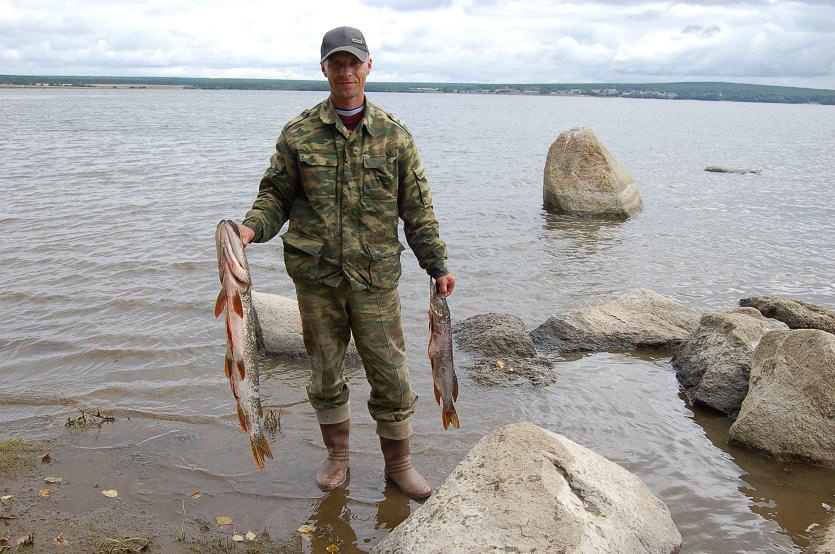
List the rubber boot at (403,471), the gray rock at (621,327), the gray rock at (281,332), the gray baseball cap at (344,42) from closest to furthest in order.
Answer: the gray baseball cap at (344,42), the rubber boot at (403,471), the gray rock at (281,332), the gray rock at (621,327)

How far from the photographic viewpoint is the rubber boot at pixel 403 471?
5.20 m

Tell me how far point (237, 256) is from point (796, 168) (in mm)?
34012

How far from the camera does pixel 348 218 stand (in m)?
4.57

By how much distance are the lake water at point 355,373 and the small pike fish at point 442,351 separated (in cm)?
77

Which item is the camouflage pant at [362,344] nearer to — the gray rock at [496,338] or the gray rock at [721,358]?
the gray rock at [496,338]

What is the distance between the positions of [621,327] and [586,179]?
9670 mm

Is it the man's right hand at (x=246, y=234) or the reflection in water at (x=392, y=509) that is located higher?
the man's right hand at (x=246, y=234)

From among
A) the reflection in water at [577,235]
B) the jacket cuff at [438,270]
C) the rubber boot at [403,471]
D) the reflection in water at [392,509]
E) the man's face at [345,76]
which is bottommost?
the reflection in water at [577,235]

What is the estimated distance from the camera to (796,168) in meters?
32.5

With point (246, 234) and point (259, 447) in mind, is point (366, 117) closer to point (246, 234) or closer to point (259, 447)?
point (246, 234)

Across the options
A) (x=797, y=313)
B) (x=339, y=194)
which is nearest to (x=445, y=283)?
(x=339, y=194)

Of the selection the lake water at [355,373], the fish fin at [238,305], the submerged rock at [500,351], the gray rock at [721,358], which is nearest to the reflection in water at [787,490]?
the lake water at [355,373]

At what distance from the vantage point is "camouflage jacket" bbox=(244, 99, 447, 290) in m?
4.49

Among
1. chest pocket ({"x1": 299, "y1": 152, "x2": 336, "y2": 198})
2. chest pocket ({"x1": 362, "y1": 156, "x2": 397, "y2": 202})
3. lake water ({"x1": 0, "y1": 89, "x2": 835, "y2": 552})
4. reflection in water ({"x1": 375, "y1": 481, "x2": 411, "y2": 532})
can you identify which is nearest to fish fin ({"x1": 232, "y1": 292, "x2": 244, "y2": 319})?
chest pocket ({"x1": 299, "y1": 152, "x2": 336, "y2": 198})
